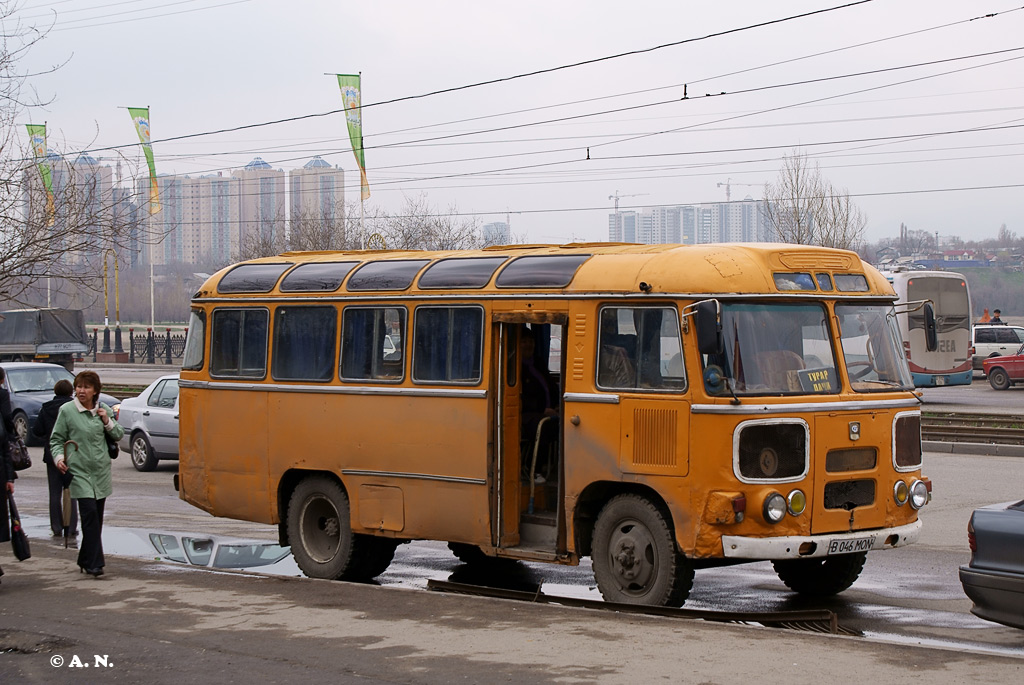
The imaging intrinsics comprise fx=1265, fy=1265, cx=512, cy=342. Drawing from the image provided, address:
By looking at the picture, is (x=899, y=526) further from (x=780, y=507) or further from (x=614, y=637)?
(x=614, y=637)

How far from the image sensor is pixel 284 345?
12070mm

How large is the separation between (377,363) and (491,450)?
1575mm

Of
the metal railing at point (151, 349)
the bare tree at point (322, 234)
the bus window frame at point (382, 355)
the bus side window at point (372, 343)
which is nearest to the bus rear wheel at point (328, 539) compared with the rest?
the bus window frame at point (382, 355)

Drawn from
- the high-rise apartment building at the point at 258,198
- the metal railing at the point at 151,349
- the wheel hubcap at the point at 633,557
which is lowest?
the metal railing at the point at 151,349

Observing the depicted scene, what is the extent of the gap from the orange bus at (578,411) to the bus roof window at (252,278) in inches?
1.6

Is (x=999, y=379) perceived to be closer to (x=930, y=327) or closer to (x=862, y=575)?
(x=862, y=575)

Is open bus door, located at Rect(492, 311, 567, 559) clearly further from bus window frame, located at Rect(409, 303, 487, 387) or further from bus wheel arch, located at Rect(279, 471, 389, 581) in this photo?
bus wheel arch, located at Rect(279, 471, 389, 581)

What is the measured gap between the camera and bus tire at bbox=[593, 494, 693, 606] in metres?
9.17

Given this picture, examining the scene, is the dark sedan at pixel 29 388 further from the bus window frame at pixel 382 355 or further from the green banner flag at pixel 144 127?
the bus window frame at pixel 382 355

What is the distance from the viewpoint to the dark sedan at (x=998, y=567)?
302 inches

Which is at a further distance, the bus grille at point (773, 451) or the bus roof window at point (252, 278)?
the bus roof window at point (252, 278)

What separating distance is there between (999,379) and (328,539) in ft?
105

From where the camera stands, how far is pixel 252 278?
12.6m

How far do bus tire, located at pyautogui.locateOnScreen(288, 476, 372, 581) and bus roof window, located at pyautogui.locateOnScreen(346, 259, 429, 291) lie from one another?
1.86 metres
